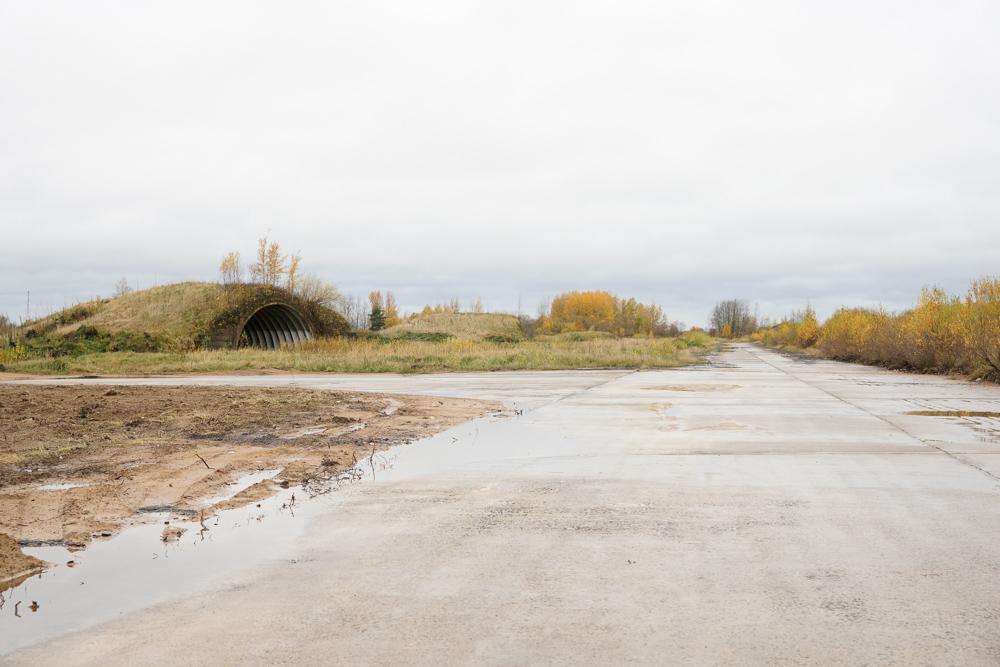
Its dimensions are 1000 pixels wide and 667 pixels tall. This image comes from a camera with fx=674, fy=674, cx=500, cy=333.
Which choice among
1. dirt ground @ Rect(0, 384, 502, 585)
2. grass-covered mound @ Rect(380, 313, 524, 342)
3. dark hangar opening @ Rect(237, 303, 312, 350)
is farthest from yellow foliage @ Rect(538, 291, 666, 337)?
dirt ground @ Rect(0, 384, 502, 585)

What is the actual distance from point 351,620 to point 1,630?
5.24ft

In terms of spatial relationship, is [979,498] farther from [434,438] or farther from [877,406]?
[877,406]

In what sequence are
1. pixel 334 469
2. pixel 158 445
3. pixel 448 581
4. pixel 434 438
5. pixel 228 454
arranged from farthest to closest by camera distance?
pixel 434 438
pixel 158 445
pixel 228 454
pixel 334 469
pixel 448 581

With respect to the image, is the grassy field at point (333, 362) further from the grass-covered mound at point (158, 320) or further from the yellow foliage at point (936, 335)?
the yellow foliage at point (936, 335)

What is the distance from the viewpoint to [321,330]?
44.8m

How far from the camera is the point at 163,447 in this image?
318 inches

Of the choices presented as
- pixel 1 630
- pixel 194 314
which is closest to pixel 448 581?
pixel 1 630

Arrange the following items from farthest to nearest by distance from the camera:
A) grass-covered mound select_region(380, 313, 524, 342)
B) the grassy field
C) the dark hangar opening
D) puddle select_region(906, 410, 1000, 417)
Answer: grass-covered mound select_region(380, 313, 524, 342), the dark hangar opening, the grassy field, puddle select_region(906, 410, 1000, 417)

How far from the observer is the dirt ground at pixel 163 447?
17.1 ft

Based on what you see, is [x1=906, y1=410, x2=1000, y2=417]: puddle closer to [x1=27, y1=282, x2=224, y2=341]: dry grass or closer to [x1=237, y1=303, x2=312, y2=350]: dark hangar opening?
[x1=27, y1=282, x2=224, y2=341]: dry grass

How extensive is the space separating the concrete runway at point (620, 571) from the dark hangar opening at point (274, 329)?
39.1m

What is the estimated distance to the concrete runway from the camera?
2.90m

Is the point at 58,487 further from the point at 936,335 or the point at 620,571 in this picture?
the point at 936,335

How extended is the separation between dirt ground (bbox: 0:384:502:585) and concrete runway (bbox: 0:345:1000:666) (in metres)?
1.27
